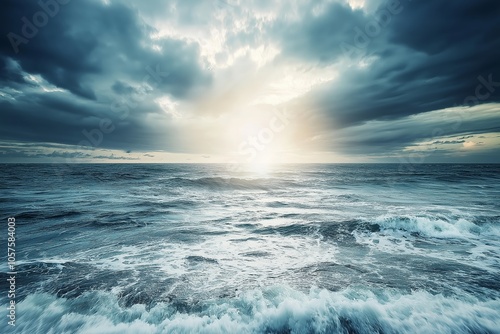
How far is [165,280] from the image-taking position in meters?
6.60

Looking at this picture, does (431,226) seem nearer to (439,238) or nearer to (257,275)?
(439,238)

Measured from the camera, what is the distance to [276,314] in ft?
16.3

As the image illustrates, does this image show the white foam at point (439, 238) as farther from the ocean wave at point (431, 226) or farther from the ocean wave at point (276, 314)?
the ocean wave at point (276, 314)

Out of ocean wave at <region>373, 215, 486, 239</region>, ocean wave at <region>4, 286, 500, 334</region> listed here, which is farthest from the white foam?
ocean wave at <region>4, 286, 500, 334</region>

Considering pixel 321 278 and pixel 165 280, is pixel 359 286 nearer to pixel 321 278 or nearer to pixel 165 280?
pixel 321 278

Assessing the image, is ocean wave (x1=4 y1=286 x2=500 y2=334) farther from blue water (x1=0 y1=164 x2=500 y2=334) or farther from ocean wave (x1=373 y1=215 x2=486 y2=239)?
ocean wave (x1=373 y1=215 x2=486 y2=239)

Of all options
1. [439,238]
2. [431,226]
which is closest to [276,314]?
[439,238]

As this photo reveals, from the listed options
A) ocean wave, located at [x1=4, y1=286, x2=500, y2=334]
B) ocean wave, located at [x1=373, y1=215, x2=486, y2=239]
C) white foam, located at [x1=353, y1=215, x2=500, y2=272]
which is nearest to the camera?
ocean wave, located at [x1=4, y1=286, x2=500, y2=334]

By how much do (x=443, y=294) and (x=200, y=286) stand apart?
6310 millimetres

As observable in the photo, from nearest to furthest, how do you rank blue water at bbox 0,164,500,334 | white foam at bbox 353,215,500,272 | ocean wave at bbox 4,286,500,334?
ocean wave at bbox 4,286,500,334
blue water at bbox 0,164,500,334
white foam at bbox 353,215,500,272

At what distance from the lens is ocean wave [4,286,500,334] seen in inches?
183

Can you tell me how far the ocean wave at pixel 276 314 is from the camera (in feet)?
15.2

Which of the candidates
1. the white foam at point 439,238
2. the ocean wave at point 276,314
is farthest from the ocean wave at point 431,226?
the ocean wave at point 276,314

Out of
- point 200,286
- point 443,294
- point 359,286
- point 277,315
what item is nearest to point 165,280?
point 200,286
